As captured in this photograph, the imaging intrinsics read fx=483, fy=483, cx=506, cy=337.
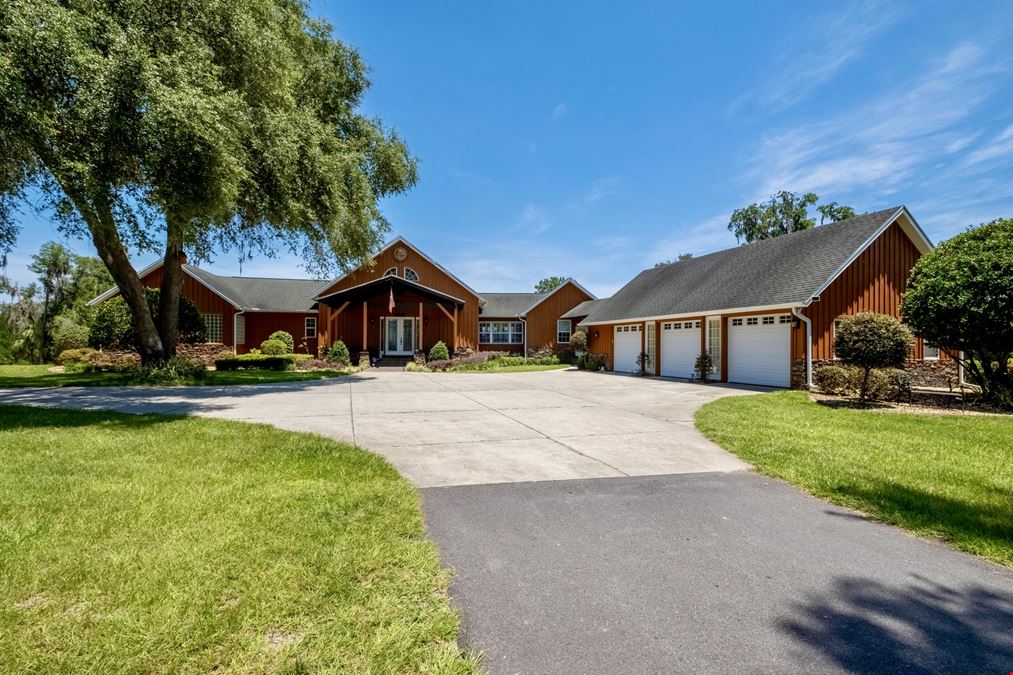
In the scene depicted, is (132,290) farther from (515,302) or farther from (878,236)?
(878,236)

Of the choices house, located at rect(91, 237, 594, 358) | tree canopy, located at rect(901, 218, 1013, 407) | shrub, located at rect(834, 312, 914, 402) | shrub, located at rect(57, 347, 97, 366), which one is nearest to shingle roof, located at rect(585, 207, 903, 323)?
tree canopy, located at rect(901, 218, 1013, 407)

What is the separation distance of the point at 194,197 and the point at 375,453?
6.62 meters

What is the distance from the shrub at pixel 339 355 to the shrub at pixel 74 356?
9.58 metres

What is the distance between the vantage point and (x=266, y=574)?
2.84m

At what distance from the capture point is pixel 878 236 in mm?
15281

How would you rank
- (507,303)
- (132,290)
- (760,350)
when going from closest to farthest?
(132,290) → (760,350) → (507,303)

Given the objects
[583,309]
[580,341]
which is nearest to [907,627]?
[580,341]

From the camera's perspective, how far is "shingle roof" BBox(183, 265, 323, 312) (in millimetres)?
27075

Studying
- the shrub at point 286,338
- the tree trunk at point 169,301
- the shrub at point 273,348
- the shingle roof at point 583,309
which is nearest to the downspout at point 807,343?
the shingle roof at point 583,309

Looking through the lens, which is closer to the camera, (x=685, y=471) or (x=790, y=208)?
(x=685, y=471)

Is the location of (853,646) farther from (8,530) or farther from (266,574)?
→ (8,530)

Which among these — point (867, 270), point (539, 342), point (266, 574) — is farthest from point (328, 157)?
point (539, 342)

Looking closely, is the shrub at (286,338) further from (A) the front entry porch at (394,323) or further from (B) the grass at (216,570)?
(B) the grass at (216,570)

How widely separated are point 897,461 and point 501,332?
26.7m
